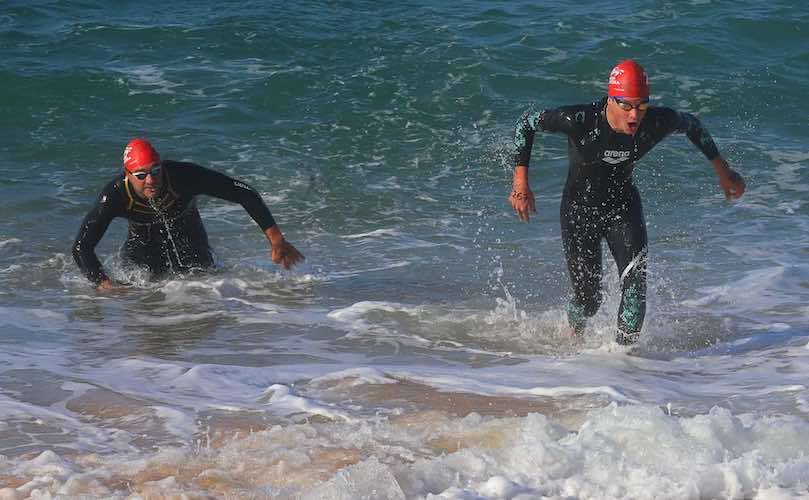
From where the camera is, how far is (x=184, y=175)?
8.36 m

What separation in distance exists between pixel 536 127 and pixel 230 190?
2.42 m

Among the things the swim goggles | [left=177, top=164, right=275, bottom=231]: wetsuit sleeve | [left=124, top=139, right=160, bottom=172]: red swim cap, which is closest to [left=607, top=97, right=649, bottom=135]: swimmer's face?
the swim goggles

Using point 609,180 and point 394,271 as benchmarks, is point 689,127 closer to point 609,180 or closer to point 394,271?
point 609,180

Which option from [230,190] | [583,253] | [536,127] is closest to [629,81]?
[536,127]

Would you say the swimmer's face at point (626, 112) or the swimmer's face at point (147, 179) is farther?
the swimmer's face at point (147, 179)

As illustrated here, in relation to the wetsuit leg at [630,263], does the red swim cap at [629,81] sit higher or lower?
higher

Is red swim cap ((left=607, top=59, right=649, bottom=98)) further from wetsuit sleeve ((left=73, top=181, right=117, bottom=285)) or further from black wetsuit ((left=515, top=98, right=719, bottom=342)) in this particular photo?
wetsuit sleeve ((left=73, top=181, right=117, bottom=285))

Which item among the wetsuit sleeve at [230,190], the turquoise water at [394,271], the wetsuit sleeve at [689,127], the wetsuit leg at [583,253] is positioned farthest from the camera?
the wetsuit sleeve at [230,190]

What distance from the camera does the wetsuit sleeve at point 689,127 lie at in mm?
6898

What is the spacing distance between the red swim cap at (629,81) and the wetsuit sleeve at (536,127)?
39 cm

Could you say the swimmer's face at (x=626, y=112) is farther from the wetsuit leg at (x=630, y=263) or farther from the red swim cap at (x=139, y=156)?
the red swim cap at (x=139, y=156)

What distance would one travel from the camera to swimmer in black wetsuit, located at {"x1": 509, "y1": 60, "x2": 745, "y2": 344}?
6.78 m

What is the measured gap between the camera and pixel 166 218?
8.66 metres

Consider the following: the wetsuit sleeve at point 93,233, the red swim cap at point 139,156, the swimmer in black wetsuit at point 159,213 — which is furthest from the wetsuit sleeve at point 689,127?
the wetsuit sleeve at point 93,233
